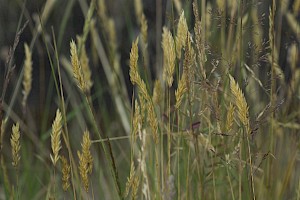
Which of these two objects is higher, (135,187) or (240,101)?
(240,101)

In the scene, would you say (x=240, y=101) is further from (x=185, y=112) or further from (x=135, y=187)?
(x=185, y=112)

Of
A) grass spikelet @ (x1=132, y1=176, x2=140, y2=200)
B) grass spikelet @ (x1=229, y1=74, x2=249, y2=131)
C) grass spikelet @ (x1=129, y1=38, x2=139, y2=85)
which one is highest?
grass spikelet @ (x1=129, y1=38, x2=139, y2=85)

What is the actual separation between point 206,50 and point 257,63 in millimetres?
89

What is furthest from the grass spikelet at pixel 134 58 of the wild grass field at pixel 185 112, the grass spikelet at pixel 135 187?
the grass spikelet at pixel 135 187

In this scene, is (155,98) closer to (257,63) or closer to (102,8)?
(257,63)

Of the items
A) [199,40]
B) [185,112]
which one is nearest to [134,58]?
[199,40]

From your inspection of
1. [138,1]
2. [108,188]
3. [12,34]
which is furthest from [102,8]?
[12,34]

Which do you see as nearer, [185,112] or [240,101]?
[240,101]

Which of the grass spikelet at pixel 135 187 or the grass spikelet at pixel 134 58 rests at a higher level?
the grass spikelet at pixel 134 58

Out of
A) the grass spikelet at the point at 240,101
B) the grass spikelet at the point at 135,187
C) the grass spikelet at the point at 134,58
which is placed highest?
the grass spikelet at the point at 134,58

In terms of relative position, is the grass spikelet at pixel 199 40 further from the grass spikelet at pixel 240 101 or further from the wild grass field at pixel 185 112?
the grass spikelet at pixel 240 101

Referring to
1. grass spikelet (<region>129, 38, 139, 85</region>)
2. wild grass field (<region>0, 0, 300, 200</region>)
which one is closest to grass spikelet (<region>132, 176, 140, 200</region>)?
wild grass field (<region>0, 0, 300, 200</region>)

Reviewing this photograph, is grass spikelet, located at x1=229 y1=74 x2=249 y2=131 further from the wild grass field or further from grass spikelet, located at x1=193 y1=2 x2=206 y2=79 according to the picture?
grass spikelet, located at x1=193 y1=2 x2=206 y2=79

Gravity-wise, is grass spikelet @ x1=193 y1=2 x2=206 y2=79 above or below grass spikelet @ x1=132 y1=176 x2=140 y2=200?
above
